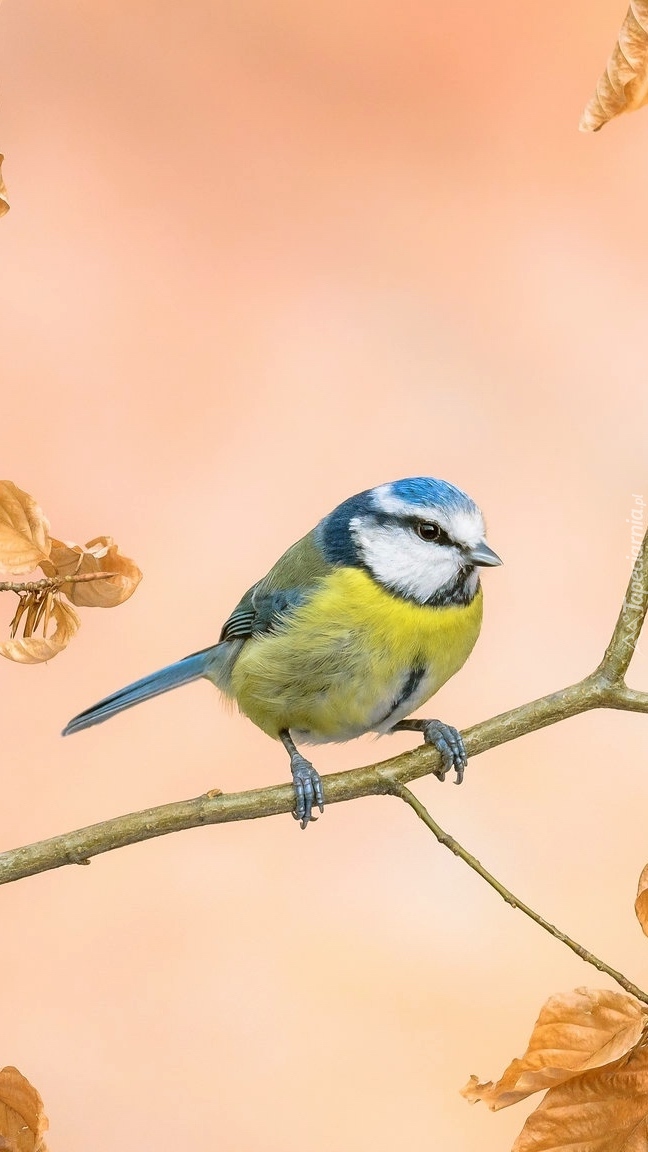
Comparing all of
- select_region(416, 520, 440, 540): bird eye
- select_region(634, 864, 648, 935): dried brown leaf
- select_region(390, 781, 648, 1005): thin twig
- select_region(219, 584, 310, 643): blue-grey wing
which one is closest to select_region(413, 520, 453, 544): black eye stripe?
select_region(416, 520, 440, 540): bird eye

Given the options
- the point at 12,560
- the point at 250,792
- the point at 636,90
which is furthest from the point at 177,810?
the point at 636,90

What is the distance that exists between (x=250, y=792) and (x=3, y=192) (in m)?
0.30

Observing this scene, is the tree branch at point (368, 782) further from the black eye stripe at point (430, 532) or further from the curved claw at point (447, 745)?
the black eye stripe at point (430, 532)

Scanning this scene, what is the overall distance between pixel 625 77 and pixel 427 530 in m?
0.37

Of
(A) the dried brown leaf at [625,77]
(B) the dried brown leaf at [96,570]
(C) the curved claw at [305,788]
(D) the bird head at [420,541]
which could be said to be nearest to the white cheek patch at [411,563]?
(D) the bird head at [420,541]

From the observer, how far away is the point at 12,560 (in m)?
0.49

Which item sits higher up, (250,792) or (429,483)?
(429,483)

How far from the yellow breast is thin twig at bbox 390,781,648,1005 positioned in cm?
19

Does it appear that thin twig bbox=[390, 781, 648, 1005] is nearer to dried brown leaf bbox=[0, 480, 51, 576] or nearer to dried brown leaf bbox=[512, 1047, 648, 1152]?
dried brown leaf bbox=[512, 1047, 648, 1152]

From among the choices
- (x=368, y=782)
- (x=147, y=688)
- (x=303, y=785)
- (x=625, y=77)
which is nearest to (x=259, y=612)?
(x=147, y=688)

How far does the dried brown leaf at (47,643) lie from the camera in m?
0.47

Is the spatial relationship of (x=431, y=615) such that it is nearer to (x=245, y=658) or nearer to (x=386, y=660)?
(x=386, y=660)

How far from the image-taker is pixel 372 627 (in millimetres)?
731

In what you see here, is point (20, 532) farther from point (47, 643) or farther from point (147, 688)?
point (147, 688)
